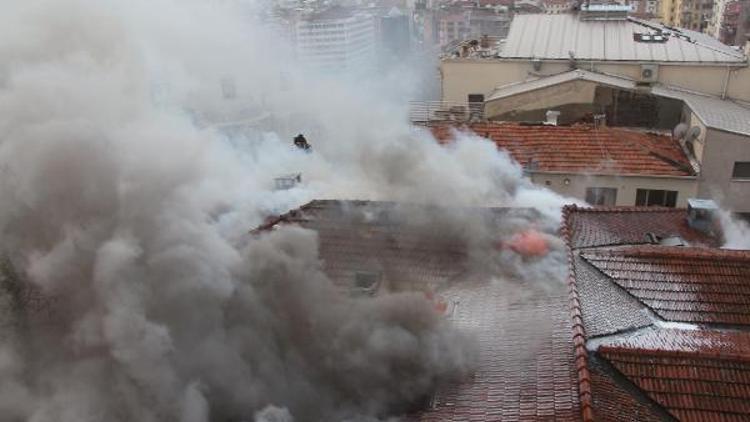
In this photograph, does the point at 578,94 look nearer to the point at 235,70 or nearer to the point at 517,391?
the point at 235,70

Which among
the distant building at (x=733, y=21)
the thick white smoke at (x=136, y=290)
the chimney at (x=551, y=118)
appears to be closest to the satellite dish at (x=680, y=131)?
the chimney at (x=551, y=118)

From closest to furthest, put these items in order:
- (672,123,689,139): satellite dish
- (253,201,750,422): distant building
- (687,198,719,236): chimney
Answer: (253,201,750,422): distant building < (687,198,719,236): chimney < (672,123,689,139): satellite dish

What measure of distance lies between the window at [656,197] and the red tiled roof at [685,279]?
6799mm

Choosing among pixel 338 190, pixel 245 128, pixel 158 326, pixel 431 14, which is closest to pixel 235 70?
pixel 245 128

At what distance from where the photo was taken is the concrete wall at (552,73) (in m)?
21.2

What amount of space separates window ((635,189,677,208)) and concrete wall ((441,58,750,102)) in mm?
6061

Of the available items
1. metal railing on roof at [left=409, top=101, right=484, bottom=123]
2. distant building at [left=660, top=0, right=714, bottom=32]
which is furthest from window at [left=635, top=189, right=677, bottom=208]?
distant building at [left=660, top=0, right=714, bottom=32]

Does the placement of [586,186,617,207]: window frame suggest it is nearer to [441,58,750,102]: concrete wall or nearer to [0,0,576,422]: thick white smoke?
[441,58,750,102]: concrete wall

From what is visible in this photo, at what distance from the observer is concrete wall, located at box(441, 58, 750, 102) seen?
21.2 m

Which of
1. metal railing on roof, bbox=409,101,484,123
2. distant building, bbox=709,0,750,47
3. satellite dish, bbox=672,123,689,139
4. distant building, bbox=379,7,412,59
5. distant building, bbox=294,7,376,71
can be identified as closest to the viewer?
satellite dish, bbox=672,123,689,139

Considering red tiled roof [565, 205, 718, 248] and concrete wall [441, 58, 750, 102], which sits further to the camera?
concrete wall [441, 58, 750, 102]

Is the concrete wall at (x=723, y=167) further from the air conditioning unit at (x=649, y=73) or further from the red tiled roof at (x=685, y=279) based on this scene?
the red tiled roof at (x=685, y=279)

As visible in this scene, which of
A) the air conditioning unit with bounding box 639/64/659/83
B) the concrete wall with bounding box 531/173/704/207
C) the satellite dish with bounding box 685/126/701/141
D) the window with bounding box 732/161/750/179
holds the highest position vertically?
the air conditioning unit with bounding box 639/64/659/83

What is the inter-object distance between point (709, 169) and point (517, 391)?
11.4 meters
